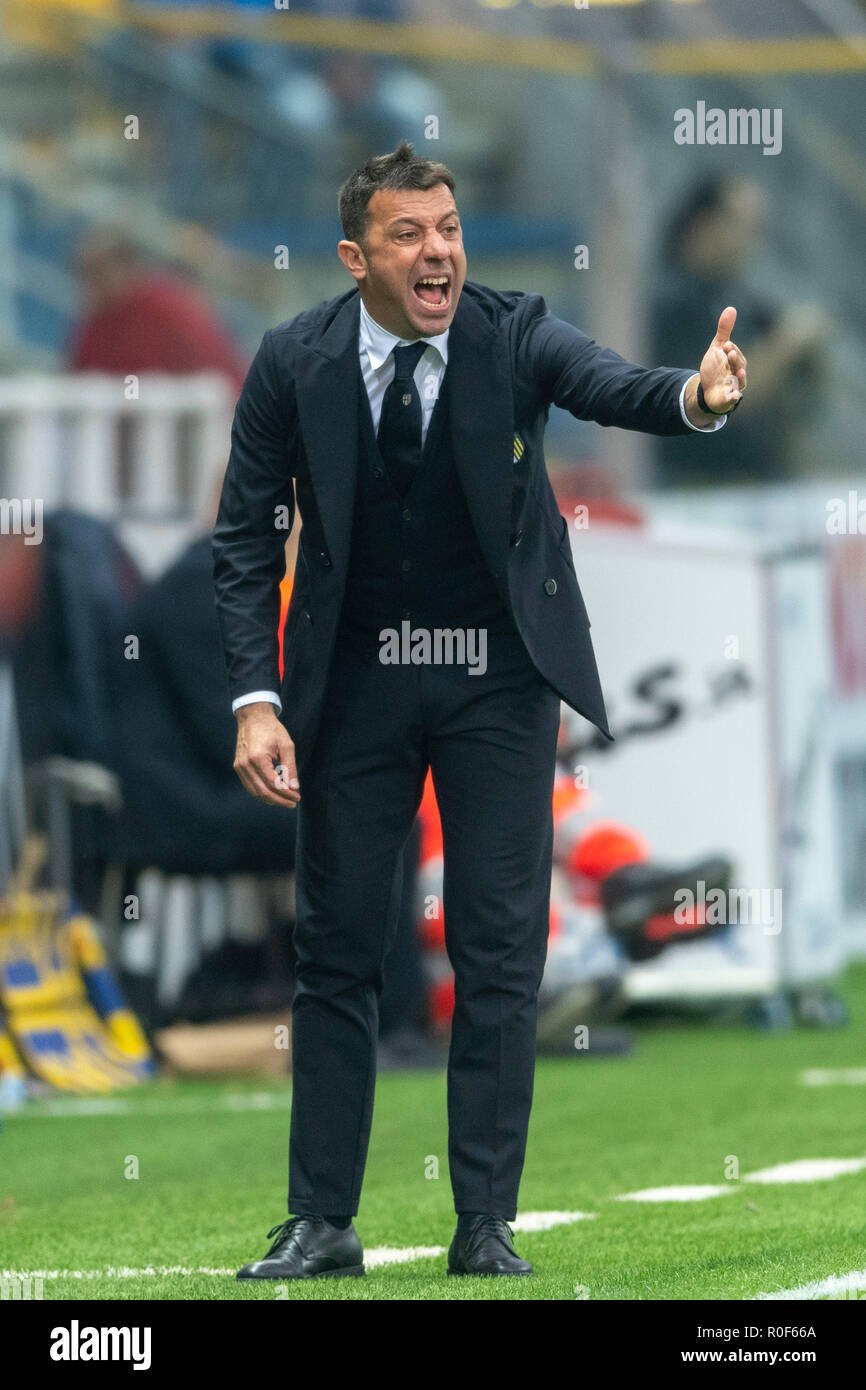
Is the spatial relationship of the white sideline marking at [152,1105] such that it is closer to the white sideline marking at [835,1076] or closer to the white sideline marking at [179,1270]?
the white sideline marking at [835,1076]

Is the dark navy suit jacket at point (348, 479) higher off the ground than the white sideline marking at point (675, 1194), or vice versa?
the dark navy suit jacket at point (348, 479)

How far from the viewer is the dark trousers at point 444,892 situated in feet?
14.6

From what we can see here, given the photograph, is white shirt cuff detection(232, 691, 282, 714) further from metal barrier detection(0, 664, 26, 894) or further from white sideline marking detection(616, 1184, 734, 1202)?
metal barrier detection(0, 664, 26, 894)

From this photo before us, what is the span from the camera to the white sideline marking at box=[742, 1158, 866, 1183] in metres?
5.86

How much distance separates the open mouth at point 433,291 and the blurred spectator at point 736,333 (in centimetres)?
1112

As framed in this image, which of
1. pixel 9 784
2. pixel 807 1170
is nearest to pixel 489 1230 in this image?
pixel 807 1170

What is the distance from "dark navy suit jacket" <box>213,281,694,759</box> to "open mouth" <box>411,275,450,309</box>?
0.13 meters

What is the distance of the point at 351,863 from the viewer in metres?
4.47

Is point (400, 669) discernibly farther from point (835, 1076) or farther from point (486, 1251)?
point (835, 1076)

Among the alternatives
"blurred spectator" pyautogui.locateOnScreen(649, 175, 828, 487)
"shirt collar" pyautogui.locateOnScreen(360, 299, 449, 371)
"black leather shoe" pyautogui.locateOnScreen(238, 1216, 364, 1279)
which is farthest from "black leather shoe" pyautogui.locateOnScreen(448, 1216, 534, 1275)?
"blurred spectator" pyautogui.locateOnScreen(649, 175, 828, 487)

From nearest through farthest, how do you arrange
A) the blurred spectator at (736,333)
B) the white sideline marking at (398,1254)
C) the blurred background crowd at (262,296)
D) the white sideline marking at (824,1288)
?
the white sideline marking at (824,1288), the white sideline marking at (398,1254), the blurred background crowd at (262,296), the blurred spectator at (736,333)

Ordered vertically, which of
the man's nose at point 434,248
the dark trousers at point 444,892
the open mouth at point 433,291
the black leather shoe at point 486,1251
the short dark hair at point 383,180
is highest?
the short dark hair at point 383,180

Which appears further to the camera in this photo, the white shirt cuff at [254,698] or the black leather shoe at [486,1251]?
the white shirt cuff at [254,698]

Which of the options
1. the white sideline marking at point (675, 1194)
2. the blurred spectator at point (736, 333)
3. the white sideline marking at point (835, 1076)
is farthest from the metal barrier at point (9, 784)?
the blurred spectator at point (736, 333)
